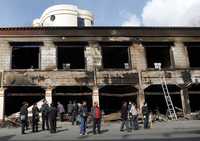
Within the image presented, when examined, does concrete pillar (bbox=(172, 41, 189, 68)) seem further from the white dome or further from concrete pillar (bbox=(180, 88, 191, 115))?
the white dome

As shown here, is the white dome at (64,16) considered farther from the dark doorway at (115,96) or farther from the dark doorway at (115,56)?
the dark doorway at (115,96)

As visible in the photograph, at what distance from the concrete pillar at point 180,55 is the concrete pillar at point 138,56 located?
263 centimetres

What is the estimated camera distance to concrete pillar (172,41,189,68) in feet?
101

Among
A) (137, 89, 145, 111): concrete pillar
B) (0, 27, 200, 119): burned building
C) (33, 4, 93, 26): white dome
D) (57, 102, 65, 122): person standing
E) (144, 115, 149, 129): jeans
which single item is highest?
(33, 4, 93, 26): white dome

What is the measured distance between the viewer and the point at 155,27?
31.2 meters

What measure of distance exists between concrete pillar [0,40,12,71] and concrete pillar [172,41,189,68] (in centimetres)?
1354

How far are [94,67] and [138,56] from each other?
149 inches

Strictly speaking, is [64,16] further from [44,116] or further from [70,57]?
[44,116]

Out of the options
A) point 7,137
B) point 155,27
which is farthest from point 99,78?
point 7,137

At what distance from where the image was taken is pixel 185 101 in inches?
1179

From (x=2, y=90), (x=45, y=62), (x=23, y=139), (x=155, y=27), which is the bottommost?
(x=23, y=139)

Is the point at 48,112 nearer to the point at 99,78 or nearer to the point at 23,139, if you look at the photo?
the point at 23,139

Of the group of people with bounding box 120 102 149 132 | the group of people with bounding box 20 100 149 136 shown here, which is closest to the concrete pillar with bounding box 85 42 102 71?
the group of people with bounding box 20 100 149 136

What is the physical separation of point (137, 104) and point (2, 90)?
35.4 ft
